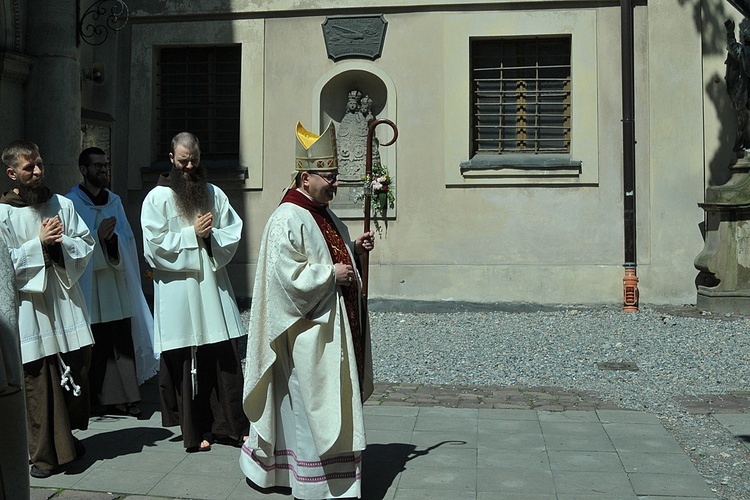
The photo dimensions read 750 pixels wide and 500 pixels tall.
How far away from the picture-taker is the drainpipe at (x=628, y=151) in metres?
12.8

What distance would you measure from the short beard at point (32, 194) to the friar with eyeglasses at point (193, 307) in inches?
26.5

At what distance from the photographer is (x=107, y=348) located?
734cm

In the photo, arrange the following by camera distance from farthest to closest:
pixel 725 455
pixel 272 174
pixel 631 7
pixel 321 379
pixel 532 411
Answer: pixel 272 174, pixel 631 7, pixel 532 411, pixel 725 455, pixel 321 379

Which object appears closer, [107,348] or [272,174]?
[107,348]

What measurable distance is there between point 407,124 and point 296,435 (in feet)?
29.0

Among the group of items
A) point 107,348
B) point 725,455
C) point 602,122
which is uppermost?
point 602,122

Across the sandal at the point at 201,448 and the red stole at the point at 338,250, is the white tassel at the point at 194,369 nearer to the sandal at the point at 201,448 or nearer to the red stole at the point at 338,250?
the sandal at the point at 201,448

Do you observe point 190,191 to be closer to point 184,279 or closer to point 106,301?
point 184,279

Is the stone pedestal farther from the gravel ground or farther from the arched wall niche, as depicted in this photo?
the arched wall niche

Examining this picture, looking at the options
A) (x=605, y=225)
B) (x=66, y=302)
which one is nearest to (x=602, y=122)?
(x=605, y=225)

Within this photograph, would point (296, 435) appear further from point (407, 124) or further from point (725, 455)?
point (407, 124)

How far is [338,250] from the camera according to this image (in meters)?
5.43

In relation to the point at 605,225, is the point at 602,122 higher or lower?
higher

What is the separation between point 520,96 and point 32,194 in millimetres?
8829
